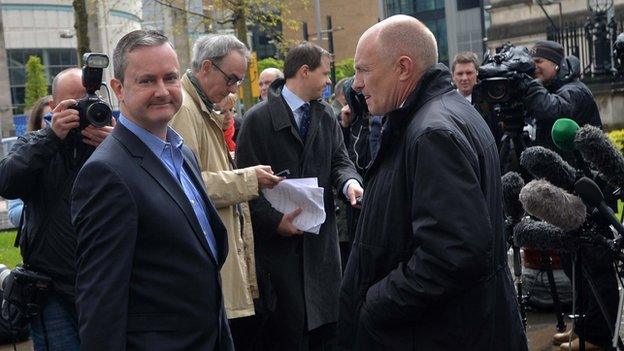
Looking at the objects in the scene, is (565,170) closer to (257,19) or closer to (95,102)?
(95,102)

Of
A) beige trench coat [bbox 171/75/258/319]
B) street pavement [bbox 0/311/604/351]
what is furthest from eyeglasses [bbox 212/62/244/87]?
street pavement [bbox 0/311/604/351]

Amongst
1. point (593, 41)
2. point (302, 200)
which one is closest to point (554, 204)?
point (302, 200)

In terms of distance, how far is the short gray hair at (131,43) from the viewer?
12.4 ft

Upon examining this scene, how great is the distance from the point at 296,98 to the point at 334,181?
59 cm

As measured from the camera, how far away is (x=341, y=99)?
1057 cm

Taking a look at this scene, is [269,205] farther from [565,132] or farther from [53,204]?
[565,132]

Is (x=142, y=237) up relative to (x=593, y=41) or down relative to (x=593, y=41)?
down

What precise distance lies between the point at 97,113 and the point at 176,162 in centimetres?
106

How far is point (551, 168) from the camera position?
17.0 feet

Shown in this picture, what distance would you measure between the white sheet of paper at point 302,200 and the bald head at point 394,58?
6.64 ft

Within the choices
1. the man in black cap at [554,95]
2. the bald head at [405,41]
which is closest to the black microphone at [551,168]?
the bald head at [405,41]

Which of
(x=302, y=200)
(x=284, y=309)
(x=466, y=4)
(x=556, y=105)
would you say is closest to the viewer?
(x=302, y=200)

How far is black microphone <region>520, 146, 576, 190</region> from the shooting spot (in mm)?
5160

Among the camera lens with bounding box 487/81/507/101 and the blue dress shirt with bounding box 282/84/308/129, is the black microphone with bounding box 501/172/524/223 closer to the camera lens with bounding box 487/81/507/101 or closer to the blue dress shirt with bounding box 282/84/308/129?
the camera lens with bounding box 487/81/507/101
